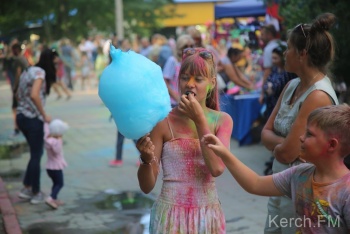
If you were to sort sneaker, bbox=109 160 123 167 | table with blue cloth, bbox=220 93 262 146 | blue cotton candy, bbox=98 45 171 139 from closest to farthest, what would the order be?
blue cotton candy, bbox=98 45 171 139
sneaker, bbox=109 160 123 167
table with blue cloth, bbox=220 93 262 146

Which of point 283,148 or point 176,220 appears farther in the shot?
point 283,148

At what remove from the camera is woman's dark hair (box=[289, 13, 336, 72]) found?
3.56 meters

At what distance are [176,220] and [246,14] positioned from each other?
39.0 ft

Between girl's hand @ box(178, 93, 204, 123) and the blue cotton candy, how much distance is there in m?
0.13

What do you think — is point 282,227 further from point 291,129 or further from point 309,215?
point 309,215

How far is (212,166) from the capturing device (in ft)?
10.2

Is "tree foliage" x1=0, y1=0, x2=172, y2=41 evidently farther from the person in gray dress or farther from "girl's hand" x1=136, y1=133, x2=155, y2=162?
"girl's hand" x1=136, y1=133, x2=155, y2=162

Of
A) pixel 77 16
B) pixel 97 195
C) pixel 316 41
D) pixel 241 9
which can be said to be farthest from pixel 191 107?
pixel 77 16

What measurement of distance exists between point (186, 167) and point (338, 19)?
167 inches

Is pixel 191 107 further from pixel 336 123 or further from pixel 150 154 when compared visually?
pixel 336 123

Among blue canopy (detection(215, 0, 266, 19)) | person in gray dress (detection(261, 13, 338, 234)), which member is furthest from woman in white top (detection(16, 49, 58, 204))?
blue canopy (detection(215, 0, 266, 19))

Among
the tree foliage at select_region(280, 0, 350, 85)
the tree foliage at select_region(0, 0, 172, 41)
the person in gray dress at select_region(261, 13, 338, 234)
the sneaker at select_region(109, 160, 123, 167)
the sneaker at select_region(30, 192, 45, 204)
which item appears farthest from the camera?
the tree foliage at select_region(0, 0, 172, 41)

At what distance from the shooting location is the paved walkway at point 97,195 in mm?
6488

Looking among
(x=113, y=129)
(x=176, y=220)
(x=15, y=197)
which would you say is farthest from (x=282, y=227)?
(x=113, y=129)
